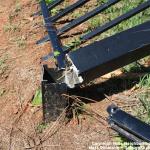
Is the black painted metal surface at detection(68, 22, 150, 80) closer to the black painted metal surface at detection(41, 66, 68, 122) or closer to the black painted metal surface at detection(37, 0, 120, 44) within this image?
the black painted metal surface at detection(41, 66, 68, 122)

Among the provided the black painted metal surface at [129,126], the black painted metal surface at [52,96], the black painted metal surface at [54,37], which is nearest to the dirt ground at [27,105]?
the black painted metal surface at [52,96]

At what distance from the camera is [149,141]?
292 cm

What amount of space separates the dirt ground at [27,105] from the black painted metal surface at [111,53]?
1.31 feet

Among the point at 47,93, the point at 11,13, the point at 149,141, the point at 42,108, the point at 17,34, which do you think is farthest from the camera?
the point at 11,13

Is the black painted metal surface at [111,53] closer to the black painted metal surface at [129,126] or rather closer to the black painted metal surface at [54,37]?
the black painted metal surface at [54,37]

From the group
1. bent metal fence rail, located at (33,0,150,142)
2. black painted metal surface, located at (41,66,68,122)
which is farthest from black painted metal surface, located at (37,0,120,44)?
black painted metal surface, located at (41,66,68,122)

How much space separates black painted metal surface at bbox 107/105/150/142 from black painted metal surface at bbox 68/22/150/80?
1.45ft

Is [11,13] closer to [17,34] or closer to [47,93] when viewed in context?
[17,34]

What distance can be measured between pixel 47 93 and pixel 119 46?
648 millimetres

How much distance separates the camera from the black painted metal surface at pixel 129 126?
9.78 feet

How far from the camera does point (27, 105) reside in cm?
394

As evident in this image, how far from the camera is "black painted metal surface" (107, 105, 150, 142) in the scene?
2.98 metres

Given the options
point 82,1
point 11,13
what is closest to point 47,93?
point 82,1

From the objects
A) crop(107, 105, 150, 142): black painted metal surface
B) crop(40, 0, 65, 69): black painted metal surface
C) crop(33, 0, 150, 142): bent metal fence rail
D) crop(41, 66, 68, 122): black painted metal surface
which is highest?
crop(40, 0, 65, 69): black painted metal surface
